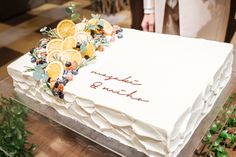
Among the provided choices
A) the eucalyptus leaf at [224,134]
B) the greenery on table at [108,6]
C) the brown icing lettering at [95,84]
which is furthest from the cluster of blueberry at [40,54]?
the greenery on table at [108,6]

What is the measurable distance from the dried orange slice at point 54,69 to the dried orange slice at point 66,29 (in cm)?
26

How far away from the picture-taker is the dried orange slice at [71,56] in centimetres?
143

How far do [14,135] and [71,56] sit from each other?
419mm

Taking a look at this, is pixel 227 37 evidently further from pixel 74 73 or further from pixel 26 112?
pixel 26 112

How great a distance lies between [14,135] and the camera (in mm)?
1286

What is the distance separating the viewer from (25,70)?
4.91 feet

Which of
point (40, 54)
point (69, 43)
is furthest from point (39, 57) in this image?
point (69, 43)

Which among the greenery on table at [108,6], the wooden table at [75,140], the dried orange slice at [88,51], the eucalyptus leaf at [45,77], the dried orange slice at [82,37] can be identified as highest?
the dried orange slice at [82,37]

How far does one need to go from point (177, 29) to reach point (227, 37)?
0.62 metres

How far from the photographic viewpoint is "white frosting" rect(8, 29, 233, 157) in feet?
3.55

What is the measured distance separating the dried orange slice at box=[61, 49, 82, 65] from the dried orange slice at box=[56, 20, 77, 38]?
0.20 meters

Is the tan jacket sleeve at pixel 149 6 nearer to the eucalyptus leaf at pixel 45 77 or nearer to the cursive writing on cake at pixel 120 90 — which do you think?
the cursive writing on cake at pixel 120 90

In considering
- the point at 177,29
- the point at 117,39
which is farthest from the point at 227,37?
the point at 117,39

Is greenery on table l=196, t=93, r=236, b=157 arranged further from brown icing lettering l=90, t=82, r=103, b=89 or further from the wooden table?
brown icing lettering l=90, t=82, r=103, b=89
